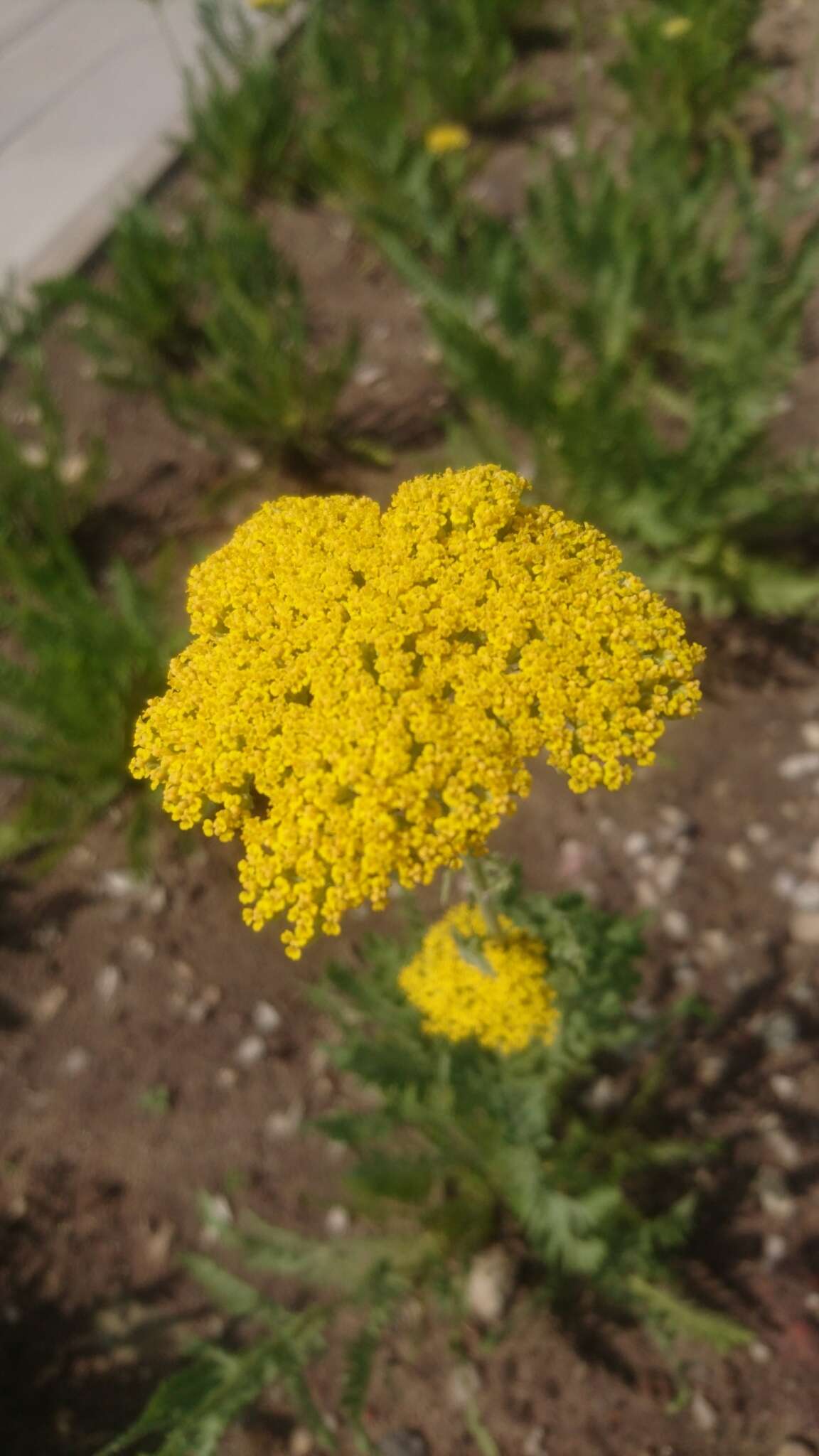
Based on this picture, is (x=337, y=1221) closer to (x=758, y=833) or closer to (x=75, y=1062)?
(x=75, y=1062)

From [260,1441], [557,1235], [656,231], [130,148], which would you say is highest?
[130,148]

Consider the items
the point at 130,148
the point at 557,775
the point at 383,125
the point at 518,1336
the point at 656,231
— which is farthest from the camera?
the point at 130,148

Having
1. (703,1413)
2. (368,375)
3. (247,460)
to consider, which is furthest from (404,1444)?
(368,375)

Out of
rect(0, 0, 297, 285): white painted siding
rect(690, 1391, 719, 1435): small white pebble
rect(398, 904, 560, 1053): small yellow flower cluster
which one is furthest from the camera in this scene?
rect(0, 0, 297, 285): white painted siding

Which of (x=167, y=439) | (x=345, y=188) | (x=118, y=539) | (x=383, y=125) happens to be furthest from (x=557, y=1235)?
(x=345, y=188)

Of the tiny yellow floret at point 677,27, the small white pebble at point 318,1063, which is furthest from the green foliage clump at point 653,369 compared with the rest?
the small white pebble at point 318,1063

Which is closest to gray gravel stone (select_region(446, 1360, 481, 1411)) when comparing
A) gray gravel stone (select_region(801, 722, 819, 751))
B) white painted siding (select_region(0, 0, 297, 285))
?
gray gravel stone (select_region(801, 722, 819, 751))

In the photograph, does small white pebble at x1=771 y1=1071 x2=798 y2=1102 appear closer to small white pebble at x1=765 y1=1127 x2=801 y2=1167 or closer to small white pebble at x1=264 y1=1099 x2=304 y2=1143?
small white pebble at x1=765 y1=1127 x2=801 y2=1167

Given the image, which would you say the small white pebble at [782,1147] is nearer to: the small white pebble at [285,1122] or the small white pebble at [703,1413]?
the small white pebble at [703,1413]

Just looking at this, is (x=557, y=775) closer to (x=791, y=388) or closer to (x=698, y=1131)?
(x=698, y=1131)
